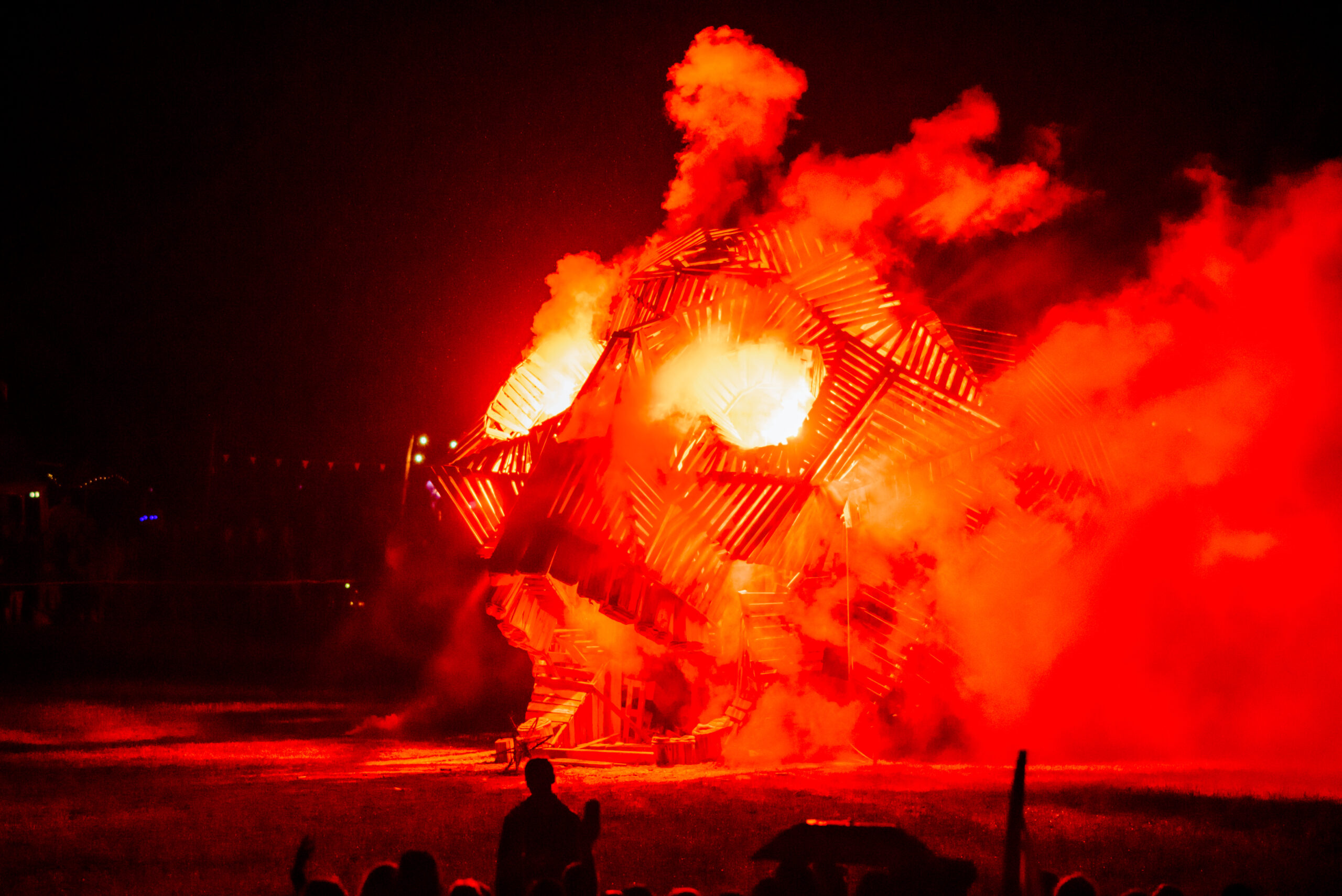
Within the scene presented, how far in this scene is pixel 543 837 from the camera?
567 centimetres

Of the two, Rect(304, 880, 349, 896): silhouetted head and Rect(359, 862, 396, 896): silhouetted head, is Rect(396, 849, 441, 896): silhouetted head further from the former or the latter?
Rect(304, 880, 349, 896): silhouetted head

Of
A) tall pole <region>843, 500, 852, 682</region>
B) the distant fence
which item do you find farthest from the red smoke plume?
the distant fence

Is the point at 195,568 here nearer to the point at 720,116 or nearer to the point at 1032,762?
the point at 720,116

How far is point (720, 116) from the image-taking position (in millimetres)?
14453

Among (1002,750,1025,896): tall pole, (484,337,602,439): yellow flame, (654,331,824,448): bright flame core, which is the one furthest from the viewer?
(484,337,602,439): yellow flame

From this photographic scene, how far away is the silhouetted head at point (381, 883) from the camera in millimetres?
4914

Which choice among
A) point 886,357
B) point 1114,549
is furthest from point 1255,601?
point 886,357

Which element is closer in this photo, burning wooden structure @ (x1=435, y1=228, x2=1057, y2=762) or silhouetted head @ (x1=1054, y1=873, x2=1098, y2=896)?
silhouetted head @ (x1=1054, y1=873, x2=1098, y2=896)

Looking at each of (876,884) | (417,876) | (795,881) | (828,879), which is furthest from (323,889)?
(876,884)

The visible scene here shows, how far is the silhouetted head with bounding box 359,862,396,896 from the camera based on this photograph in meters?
4.91

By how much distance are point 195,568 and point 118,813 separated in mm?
12960

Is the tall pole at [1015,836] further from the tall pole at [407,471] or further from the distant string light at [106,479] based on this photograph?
the distant string light at [106,479]

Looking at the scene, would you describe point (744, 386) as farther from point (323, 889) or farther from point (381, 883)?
point (323, 889)

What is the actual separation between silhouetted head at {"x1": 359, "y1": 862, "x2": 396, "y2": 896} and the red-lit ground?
2.08 m
